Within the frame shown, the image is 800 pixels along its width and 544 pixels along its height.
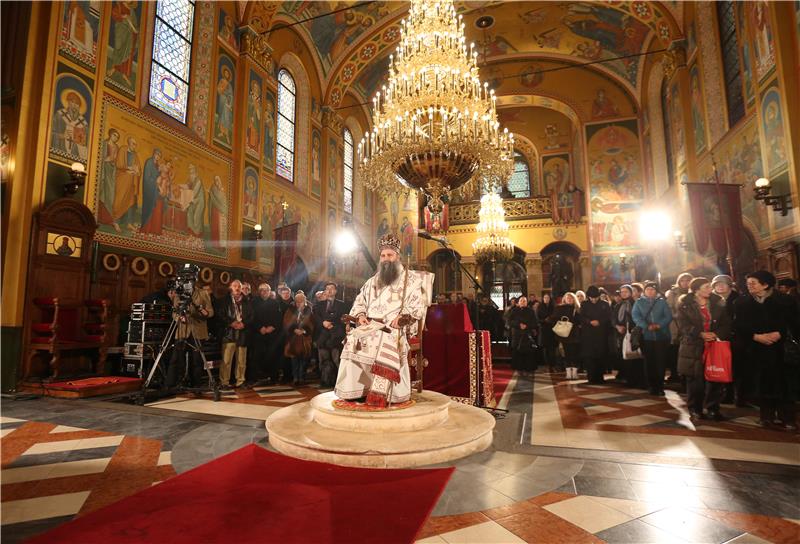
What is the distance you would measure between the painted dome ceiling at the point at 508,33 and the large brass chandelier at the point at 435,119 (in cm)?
741

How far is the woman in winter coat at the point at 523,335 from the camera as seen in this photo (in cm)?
841

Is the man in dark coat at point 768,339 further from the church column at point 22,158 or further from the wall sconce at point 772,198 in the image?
the church column at point 22,158

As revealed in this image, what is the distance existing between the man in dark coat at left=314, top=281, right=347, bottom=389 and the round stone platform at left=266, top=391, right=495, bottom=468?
7.85 feet

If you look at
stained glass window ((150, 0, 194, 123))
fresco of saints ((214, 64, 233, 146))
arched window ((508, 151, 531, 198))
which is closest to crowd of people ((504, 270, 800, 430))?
fresco of saints ((214, 64, 233, 146))

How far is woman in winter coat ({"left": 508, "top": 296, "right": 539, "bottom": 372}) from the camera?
8.41 metres

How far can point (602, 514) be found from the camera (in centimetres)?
206

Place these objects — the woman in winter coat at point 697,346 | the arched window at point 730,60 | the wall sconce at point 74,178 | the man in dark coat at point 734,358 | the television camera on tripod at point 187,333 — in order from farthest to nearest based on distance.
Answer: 1. the arched window at point 730,60
2. the wall sconce at point 74,178
3. the television camera on tripod at point 187,333
4. the man in dark coat at point 734,358
5. the woman in winter coat at point 697,346

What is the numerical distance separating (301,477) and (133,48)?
8452 millimetres

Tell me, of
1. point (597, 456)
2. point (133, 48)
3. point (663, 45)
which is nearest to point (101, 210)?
point (133, 48)

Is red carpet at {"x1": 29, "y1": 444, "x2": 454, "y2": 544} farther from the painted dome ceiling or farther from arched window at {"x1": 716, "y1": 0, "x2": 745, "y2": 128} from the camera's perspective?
the painted dome ceiling

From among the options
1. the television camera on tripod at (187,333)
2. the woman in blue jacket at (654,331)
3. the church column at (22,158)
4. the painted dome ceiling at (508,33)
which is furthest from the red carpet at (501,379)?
the painted dome ceiling at (508,33)

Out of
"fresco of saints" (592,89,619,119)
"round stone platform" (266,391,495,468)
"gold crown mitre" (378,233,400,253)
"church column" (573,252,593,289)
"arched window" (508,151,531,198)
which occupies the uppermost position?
"fresco of saints" (592,89,619,119)

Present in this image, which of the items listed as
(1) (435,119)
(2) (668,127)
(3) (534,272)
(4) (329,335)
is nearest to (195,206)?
(4) (329,335)

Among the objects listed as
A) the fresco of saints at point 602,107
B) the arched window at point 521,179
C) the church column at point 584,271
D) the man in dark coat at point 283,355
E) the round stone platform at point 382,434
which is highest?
the fresco of saints at point 602,107
